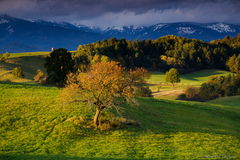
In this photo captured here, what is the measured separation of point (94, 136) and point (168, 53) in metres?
149

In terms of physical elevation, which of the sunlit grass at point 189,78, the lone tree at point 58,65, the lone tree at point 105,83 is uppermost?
the lone tree at point 58,65

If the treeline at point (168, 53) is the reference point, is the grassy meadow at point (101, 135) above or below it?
below

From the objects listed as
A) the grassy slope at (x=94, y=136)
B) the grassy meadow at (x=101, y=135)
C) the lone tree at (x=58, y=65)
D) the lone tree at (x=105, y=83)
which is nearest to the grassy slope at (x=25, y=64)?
the lone tree at (x=58, y=65)

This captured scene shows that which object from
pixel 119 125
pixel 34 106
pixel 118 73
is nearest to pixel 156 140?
pixel 119 125

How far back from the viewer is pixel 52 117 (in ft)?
69.8

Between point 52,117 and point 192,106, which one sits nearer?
point 52,117

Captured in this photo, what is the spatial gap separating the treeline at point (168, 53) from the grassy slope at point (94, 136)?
111582 millimetres

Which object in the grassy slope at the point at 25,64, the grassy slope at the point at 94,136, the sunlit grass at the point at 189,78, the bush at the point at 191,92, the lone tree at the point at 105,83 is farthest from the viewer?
the sunlit grass at the point at 189,78

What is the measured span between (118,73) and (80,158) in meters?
8.60

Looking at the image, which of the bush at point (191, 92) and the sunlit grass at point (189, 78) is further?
the sunlit grass at point (189, 78)

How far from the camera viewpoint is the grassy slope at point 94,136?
46.6ft

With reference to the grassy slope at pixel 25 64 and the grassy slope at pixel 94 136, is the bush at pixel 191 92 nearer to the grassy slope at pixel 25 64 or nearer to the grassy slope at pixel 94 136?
the grassy slope at pixel 94 136

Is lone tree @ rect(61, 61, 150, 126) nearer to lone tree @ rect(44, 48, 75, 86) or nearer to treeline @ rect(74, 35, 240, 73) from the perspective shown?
lone tree @ rect(44, 48, 75, 86)

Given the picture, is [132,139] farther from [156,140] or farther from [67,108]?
[67,108]
